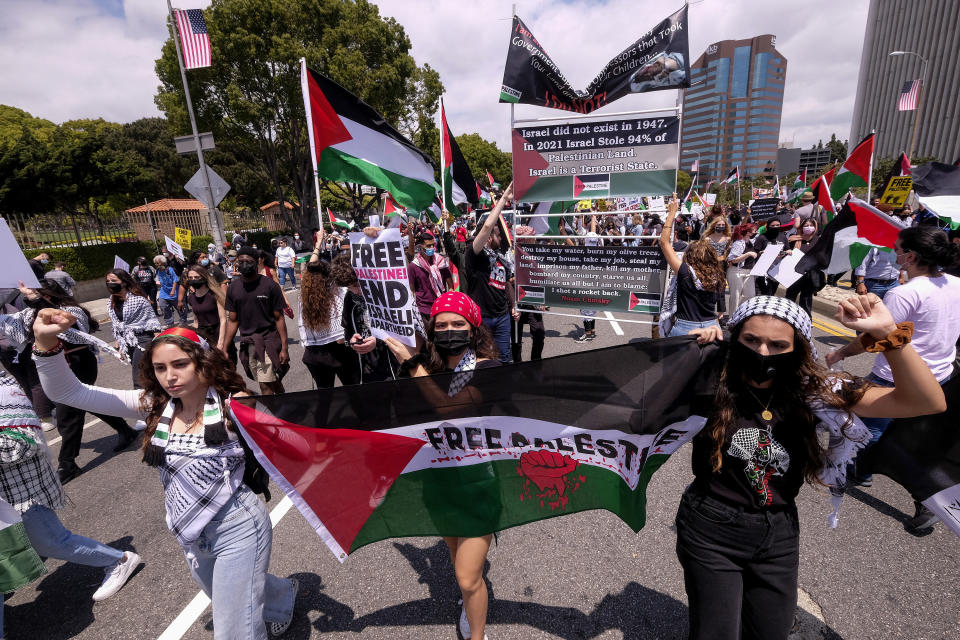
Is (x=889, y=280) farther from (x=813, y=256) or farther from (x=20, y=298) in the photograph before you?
(x=20, y=298)

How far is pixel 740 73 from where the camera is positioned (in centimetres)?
14188

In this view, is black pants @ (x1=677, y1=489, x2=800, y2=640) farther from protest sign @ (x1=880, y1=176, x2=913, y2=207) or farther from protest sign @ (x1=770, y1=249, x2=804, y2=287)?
protest sign @ (x1=880, y1=176, x2=913, y2=207)

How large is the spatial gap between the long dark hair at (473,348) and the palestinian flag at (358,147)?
2838 mm

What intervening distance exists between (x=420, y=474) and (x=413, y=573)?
43.3 inches

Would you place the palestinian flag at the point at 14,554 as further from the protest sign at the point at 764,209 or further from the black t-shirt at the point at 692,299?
the protest sign at the point at 764,209

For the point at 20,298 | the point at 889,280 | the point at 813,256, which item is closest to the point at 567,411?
the point at 813,256

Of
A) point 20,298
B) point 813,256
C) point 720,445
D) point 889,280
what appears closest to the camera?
point 720,445

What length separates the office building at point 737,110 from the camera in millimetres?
137625

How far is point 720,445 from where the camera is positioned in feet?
6.15

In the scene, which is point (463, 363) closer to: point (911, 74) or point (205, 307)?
point (205, 307)

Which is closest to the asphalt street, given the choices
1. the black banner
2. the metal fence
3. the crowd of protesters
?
the crowd of protesters

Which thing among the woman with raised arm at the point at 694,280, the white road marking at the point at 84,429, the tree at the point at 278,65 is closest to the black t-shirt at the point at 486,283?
the woman with raised arm at the point at 694,280

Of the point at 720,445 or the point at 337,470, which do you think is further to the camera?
the point at 337,470

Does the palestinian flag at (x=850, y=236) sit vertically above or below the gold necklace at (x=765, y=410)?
above
